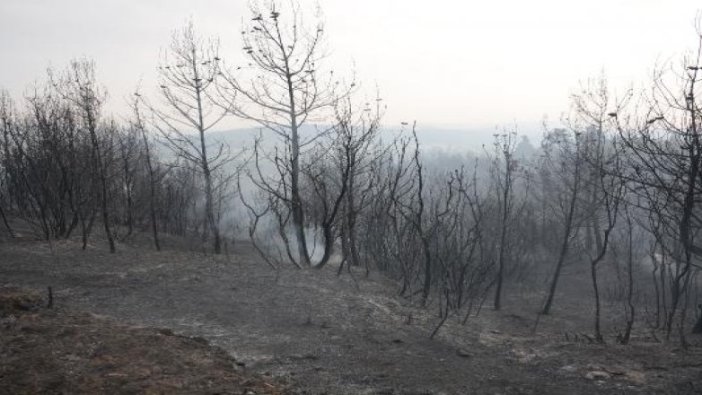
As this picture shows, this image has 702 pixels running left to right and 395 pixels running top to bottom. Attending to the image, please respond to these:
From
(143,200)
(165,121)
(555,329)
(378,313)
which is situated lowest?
(555,329)

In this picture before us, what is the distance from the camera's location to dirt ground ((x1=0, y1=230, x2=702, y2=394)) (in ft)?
17.2

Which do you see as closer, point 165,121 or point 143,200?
point 165,121

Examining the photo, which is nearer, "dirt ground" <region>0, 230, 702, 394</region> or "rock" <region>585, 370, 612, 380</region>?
"dirt ground" <region>0, 230, 702, 394</region>

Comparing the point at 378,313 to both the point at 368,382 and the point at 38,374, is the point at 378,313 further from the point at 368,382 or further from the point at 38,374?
the point at 38,374

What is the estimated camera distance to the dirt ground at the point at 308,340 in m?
5.23

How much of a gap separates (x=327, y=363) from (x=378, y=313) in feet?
7.06

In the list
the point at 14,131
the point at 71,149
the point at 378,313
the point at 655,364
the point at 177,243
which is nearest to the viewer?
the point at 655,364

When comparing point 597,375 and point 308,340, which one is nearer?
point 597,375

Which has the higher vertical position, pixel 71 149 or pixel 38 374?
pixel 71 149

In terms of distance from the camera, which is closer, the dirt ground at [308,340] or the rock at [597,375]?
the dirt ground at [308,340]

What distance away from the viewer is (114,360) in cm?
515

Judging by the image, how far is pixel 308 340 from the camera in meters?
6.44

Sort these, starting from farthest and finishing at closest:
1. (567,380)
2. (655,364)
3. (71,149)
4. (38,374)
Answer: (71,149), (655,364), (567,380), (38,374)

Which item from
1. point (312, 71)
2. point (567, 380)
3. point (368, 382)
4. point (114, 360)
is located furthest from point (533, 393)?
point (312, 71)
